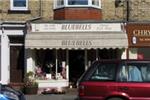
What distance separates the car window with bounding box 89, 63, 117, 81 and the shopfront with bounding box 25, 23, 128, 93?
10.5 meters

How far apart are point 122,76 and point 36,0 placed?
43.7 ft

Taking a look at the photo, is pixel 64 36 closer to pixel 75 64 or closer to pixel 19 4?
pixel 75 64

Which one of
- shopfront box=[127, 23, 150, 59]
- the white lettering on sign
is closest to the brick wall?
the white lettering on sign

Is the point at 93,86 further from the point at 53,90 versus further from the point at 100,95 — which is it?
the point at 53,90

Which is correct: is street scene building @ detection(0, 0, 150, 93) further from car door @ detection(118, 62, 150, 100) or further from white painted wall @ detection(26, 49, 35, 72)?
car door @ detection(118, 62, 150, 100)

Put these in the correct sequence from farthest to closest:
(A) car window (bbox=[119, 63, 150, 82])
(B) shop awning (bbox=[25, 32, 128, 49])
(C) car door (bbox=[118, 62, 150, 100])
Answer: (B) shop awning (bbox=[25, 32, 128, 49])
(A) car window (bbox=[119, 63, 150, 82])
(C) car door (bbox=[118, 62, 150, 100])

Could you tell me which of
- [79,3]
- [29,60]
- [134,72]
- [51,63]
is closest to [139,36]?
[79,3]

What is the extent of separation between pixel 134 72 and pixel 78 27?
37.5ft

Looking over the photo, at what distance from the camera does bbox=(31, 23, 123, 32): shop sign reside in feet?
88.6

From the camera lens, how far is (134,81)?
15867 mm

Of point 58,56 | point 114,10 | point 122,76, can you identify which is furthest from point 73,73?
point 122,76

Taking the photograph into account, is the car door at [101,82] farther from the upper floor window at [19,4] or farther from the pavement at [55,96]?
the upper floor window at [19,4]

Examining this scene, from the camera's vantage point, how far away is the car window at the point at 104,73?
1598 cm

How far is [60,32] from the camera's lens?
2709 cm
